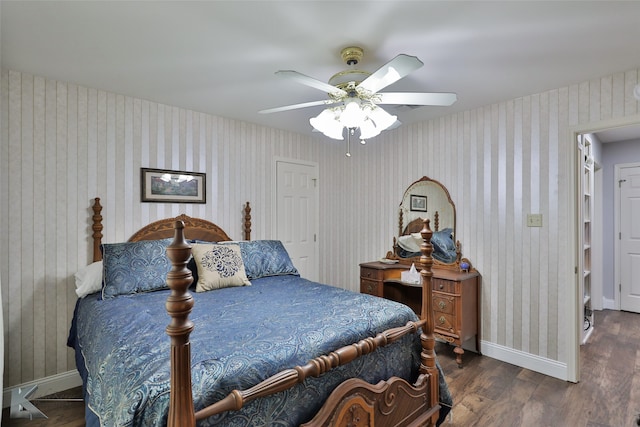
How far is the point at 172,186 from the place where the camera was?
308 centimetres

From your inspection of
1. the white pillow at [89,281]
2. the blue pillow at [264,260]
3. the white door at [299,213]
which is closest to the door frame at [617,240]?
the white door at [299,213]

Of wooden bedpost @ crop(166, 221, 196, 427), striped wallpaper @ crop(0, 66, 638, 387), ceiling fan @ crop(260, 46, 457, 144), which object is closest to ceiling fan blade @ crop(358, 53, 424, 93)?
ceiling fan @ crop(260, 46, 457, 144)

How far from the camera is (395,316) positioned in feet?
6.11

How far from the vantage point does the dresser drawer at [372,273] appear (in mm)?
3539

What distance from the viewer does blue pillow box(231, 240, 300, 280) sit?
2.88 m

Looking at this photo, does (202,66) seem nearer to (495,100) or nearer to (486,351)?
(495,100)

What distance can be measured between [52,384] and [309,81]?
Answer: 2902 millimetres

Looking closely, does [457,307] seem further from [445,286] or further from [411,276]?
[411,276]

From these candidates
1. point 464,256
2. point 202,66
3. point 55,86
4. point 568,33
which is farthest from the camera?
point 464,256

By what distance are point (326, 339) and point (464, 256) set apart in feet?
7.54

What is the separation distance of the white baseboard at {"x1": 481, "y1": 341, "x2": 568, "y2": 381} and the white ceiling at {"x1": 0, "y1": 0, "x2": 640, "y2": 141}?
2264 millimetres

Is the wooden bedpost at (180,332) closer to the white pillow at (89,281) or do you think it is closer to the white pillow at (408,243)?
the white pillow at (89,281)

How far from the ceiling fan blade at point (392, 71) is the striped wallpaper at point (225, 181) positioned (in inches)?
70.6

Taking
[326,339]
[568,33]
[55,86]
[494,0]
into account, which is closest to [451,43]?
[494,0]
